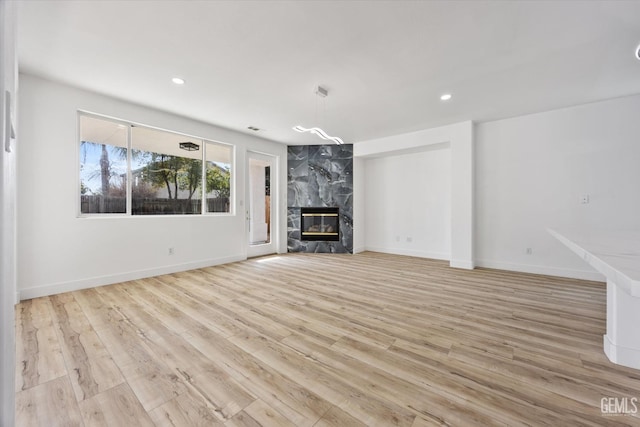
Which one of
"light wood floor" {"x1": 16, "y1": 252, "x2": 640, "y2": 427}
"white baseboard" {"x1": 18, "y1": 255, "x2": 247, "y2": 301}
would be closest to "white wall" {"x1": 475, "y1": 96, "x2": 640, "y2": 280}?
"light wood floor" {"x1": 16, "y1": 252, "x2": 640, "y2": 427}

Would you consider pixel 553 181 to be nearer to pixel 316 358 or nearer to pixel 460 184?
pixel 460 184

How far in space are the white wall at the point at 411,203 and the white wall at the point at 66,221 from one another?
4568mm

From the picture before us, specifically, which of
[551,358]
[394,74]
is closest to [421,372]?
[551,358]

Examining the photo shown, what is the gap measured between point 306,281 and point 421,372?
2321 mm

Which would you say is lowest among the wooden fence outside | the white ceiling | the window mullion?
the wooden fence outside

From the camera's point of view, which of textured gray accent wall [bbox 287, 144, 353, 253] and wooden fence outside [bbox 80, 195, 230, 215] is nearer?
wooden fence outside [bbox 80, 195, 230, 215]

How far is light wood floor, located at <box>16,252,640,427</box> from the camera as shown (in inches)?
55.4

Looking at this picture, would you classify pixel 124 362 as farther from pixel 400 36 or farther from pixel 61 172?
pixel 400 36

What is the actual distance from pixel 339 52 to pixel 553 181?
4127mm

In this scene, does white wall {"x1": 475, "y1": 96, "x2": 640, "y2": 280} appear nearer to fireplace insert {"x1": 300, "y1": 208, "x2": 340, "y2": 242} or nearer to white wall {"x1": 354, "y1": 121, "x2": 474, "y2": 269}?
white wall {"x1": 354, "y1": 121, "x2": 474, "y2": 269}

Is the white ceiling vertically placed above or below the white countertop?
above

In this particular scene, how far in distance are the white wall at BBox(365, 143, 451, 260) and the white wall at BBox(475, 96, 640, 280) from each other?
32.1 inches

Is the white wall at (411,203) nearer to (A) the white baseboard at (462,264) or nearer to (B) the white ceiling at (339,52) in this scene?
(A) the white baseboard at (462,264)

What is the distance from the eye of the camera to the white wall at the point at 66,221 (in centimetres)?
306
